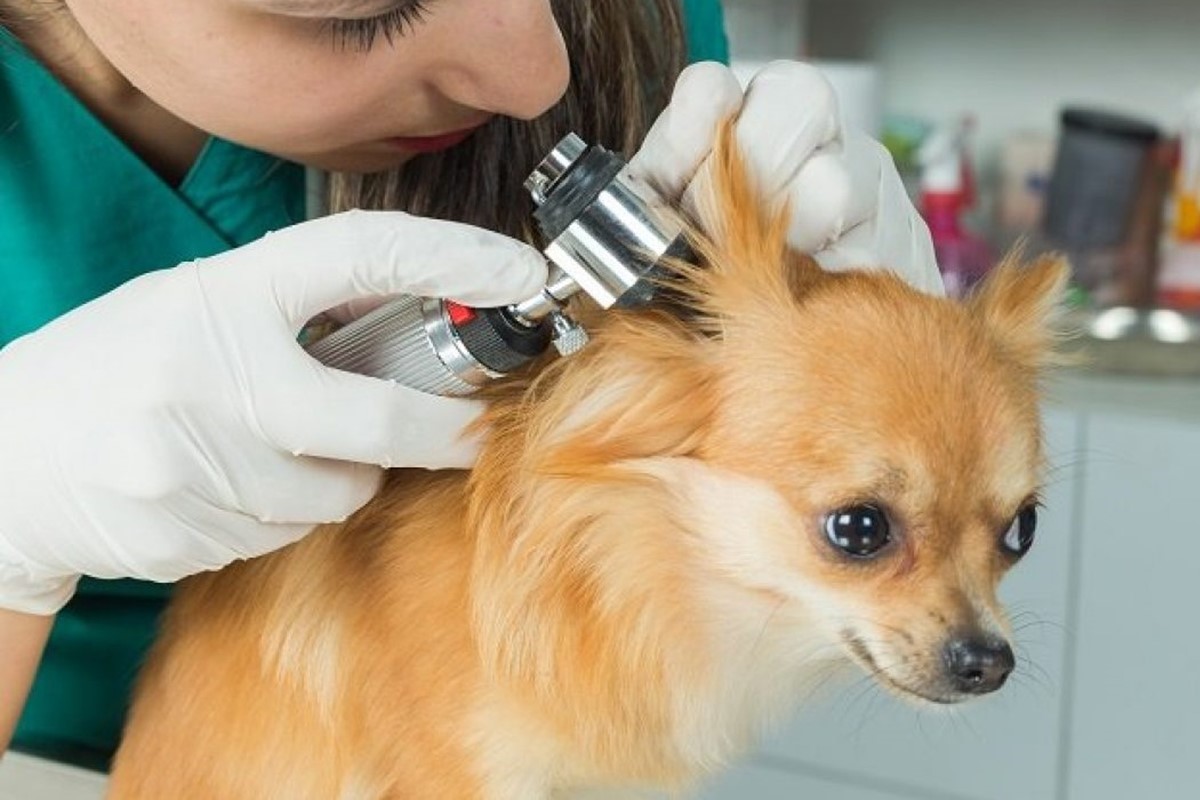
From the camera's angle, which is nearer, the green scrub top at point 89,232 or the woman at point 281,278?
the woman at point 281,278

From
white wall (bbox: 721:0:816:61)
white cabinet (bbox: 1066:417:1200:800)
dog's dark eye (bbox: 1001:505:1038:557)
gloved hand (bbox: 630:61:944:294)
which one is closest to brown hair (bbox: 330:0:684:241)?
gloved hand (bbox: 630:61:944:294)

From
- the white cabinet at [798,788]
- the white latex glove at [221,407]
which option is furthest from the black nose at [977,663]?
the white cabinet at [798,788]

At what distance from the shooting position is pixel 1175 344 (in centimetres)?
186

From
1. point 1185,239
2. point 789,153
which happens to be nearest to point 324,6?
point 789,153

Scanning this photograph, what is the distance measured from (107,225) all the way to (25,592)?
0.26 m

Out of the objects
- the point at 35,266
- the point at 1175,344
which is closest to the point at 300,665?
the point at 35,266

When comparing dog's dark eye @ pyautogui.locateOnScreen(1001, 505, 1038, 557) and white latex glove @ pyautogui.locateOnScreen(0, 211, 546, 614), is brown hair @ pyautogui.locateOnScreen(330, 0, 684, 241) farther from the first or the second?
dog's dark eye @ pyautogui.locateOnScreen(1001, 505, 1038, 557)

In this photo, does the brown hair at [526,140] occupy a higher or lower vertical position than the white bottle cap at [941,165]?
higher

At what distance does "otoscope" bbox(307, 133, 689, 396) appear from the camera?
2.21 feet

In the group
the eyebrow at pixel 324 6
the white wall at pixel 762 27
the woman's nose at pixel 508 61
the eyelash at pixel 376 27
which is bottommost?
the white wall at pixel 762 27

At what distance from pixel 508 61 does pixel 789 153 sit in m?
0.17

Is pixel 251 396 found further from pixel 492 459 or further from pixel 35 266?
pixel 35 266

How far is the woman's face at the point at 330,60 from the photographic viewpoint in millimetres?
753

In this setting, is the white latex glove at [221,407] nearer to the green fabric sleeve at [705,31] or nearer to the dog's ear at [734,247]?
the dog's ear at [734,247]
